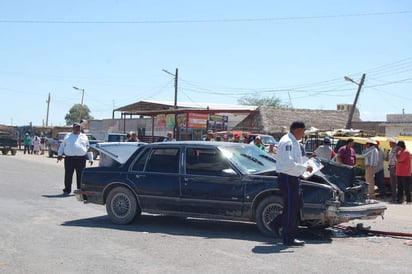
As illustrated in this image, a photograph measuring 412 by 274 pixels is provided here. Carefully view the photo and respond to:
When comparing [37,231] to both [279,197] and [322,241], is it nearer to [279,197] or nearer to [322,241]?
[279,197]

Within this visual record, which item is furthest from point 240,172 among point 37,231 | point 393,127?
point 393,127

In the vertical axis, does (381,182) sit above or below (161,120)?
below

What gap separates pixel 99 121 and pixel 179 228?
4926 cm

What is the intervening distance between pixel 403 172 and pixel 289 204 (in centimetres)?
780

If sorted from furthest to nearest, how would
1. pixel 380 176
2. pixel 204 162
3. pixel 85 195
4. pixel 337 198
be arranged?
pixel 380 176
pixel 85 195
pixel 204 162
pixel 337 198

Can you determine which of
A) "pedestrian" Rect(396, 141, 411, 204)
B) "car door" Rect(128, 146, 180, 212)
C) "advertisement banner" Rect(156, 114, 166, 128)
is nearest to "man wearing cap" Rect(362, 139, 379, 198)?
"pedestrian" Rect(396, 141, 411, 204)

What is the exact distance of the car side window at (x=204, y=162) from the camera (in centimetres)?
886

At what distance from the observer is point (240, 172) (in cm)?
863

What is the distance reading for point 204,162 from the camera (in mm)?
9031

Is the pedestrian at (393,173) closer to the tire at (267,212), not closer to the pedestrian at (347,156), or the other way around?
the pedestrian at (347,156)

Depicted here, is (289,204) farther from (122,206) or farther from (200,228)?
(122,206)

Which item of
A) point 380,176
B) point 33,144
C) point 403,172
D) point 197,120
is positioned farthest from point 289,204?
point 33,144

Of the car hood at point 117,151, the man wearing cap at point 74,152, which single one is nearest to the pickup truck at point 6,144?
the man wearing cap at point 74,152

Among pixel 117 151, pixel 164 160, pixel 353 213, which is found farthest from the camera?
pixel 117 151
